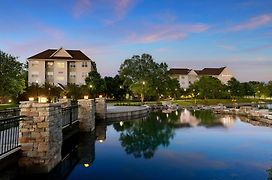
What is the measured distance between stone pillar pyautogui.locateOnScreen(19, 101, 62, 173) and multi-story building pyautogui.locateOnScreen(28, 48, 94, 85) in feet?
164

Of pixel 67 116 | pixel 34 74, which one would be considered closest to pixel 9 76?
pixel 67 116

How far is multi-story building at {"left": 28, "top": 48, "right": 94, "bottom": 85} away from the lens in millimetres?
57844

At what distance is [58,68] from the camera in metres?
58.3

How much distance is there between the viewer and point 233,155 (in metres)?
13.1

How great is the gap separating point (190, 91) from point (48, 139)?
266ft

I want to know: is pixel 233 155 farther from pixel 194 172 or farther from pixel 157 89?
pixel 157 89

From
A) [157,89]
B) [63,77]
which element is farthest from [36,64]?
[157,89]

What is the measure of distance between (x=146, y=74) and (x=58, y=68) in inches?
739

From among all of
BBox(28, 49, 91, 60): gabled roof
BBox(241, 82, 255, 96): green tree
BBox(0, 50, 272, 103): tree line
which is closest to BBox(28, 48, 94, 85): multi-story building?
BBox(28, 49, 91, 60): gabled roof

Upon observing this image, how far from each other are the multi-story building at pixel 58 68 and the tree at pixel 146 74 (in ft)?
29.5

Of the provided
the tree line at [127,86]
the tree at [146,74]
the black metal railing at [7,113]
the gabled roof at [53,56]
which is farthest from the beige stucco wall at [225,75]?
the black metal railing at [7,113]

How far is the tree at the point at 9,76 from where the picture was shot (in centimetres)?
2640

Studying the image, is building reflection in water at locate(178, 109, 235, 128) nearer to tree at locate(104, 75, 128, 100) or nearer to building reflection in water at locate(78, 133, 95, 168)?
building reflection in water at locate(78, 133, 95, 168)

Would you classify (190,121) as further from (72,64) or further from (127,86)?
(72,64)
